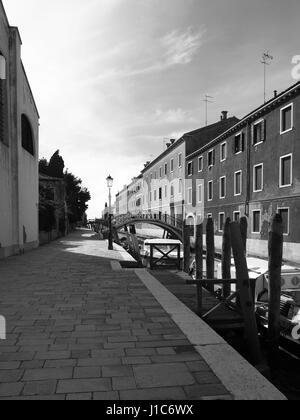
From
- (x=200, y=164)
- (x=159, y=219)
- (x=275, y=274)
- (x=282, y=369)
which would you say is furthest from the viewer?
(x=159, y=219)

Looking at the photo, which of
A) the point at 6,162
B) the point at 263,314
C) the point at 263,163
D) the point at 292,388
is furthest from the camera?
the point at 263,163

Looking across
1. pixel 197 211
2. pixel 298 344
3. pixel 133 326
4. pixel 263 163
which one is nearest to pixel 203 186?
pixel 197 211

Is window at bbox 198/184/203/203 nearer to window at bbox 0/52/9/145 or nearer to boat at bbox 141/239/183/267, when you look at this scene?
boat at bbox 141/239/183/267

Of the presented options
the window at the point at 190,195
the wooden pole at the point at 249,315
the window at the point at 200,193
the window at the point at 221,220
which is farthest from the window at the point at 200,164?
the wooden pole at the point at 249,315

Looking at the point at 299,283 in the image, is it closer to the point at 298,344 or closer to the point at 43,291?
the point at 298,344

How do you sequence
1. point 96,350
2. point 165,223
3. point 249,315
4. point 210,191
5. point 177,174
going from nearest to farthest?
1. point 96,350
2. point 249,315
3. point 210,191
4. point 165,223
5. point 177,174

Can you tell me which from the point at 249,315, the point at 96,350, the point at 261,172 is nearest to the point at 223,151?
the point at 261,172

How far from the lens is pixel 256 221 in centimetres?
2575

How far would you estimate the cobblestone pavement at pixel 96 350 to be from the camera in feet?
11.2

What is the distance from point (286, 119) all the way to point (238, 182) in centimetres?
740

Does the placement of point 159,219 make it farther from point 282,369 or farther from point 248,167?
point 282,369

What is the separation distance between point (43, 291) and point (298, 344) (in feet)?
17.0

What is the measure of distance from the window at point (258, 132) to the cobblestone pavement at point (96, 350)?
19042 millimetres
